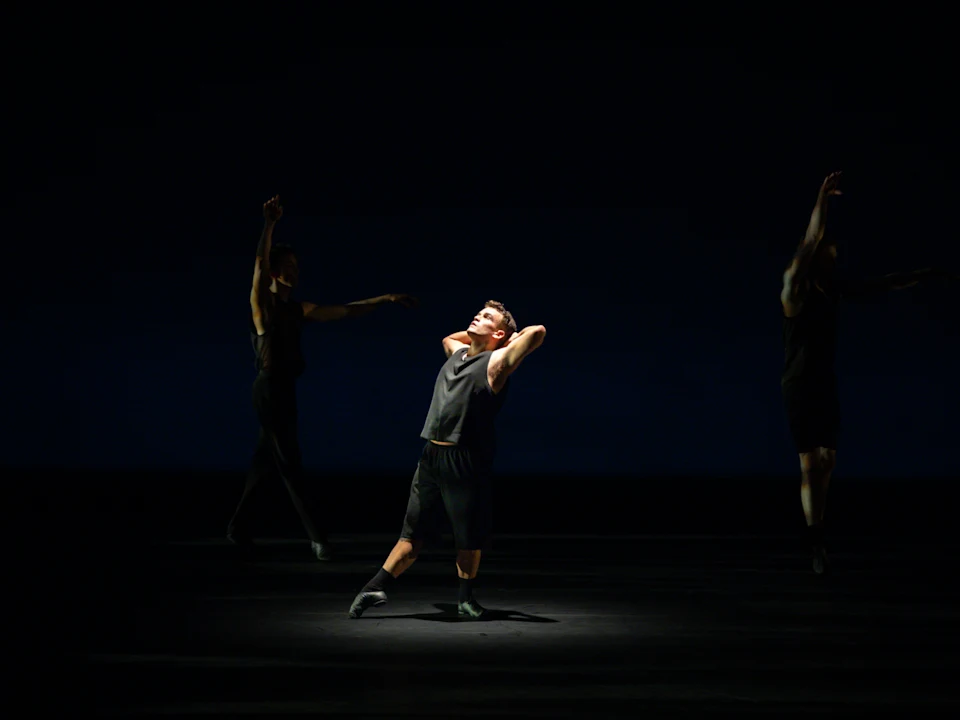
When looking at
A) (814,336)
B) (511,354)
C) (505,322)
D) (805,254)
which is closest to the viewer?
(511,354)

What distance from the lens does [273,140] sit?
15531 mm

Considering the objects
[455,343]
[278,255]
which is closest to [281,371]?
[278,255]

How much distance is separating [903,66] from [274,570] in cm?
1029

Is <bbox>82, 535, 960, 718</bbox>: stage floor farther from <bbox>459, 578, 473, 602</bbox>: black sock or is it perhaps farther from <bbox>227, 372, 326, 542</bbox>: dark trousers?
<bbox>227, 372, 326, 542</bbox>: dark trousers

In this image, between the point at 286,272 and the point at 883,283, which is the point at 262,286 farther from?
the point at 883,283

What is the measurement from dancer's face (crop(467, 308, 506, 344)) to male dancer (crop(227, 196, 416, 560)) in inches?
83.1

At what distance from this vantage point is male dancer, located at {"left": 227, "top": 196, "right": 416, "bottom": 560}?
8102 mm

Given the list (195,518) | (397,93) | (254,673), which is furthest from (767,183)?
(254,673)

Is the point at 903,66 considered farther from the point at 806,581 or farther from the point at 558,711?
the point at 558,711

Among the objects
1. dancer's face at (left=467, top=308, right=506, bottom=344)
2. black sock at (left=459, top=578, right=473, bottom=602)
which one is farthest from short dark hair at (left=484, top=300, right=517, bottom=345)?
black sock at (left=459, top=578, right=473, bottom=602)

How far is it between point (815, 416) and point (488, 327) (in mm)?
2408

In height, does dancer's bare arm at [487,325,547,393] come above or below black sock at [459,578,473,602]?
above

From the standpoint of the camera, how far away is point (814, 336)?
7.71m

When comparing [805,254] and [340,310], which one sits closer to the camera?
[805,254]
